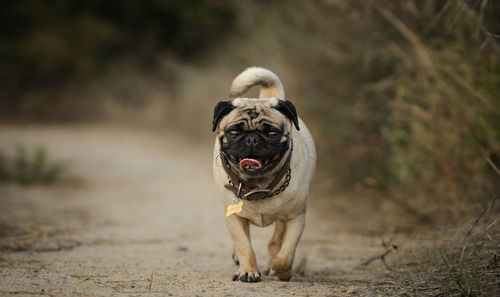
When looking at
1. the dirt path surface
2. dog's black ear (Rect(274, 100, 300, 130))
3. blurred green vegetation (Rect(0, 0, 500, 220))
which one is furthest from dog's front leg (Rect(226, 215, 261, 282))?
blurred green vegetation (Rect(0, 0, 500, 220))

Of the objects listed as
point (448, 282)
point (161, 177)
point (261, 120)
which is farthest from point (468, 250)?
point (161, 177)

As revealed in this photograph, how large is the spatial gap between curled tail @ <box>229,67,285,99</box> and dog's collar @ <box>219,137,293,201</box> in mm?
844

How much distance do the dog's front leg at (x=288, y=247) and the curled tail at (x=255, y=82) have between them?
4.04 feet

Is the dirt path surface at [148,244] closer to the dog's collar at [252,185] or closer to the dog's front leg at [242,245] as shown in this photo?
the dog's front leg at [242,245]

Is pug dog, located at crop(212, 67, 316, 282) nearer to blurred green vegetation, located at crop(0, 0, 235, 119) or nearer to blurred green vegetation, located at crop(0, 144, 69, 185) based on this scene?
blurred green vegetation, located at crop(0, 144, 69, 185)

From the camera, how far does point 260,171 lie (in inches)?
136

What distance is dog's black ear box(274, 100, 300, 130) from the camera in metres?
3.65

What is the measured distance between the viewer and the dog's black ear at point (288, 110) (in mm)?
3648

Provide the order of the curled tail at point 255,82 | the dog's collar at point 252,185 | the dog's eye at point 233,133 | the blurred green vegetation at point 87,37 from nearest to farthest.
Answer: the dog's eye at point 233,133 < the dog's collar at point 252,185 < the curled tail at point 255,82 < the blurred green vegetation at point 87,37

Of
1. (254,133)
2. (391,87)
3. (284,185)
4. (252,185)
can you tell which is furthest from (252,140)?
(391,87)

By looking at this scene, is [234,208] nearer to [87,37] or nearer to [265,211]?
[265,211]

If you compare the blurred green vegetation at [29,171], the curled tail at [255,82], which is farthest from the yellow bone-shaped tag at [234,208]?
the blurred green vegetation at [29,171]

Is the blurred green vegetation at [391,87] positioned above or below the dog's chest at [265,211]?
above

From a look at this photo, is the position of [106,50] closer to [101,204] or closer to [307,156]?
[101,204]
